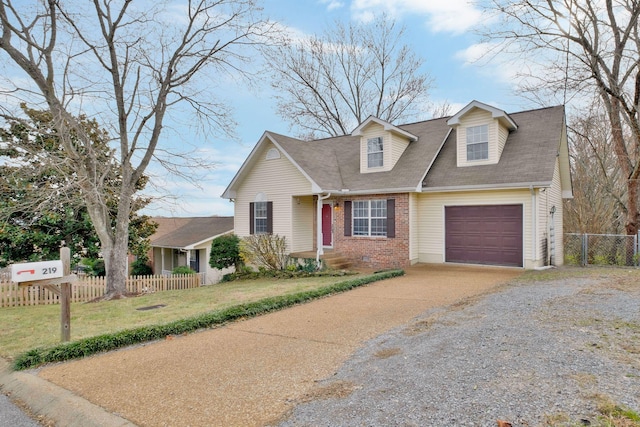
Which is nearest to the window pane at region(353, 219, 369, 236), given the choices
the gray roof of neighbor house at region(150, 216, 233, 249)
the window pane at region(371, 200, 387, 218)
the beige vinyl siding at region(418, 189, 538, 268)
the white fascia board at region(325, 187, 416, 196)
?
the window pane at region(371, 200, 387, 218)

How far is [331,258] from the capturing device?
46.5ft

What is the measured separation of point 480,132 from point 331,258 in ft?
23.8

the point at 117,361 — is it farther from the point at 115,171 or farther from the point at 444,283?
the point at 115,171

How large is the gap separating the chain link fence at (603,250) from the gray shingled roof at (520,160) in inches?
131

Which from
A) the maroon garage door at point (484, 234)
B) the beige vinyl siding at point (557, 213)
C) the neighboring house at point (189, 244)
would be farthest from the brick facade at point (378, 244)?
the neighboring house at point (189, 244)

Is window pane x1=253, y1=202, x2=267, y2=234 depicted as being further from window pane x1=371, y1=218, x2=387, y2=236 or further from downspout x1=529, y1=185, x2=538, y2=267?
downspout x1=529, y1=185, x2=538, y2=267

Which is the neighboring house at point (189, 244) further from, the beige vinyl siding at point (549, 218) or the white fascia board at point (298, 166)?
the beige vinyl siding at point (549, 218)

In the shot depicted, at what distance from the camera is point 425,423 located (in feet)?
9.24

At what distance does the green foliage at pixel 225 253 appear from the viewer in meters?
15.4

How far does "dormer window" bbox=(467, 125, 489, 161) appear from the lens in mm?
13305

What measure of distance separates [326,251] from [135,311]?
8.00 metres

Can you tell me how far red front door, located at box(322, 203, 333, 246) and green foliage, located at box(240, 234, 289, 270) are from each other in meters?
1.95

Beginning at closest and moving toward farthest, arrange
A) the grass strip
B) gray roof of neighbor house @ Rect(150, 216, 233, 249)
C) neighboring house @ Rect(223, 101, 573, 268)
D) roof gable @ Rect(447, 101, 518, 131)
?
the grass strip → neighboring house @ Rect(223, 101, 573, 268) → roof gable @ Rect(447, 101, 518, 131) → gray roof of neighbor house @ Rect(150, 216, 233, 249)

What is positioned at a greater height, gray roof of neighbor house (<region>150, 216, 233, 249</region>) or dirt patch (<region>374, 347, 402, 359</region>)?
gray roof of neighbor house (<region>150, 216, 233, 249</region>)
